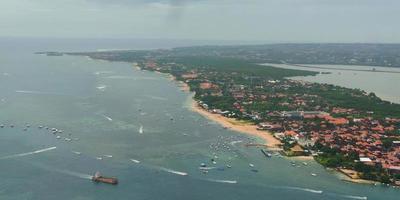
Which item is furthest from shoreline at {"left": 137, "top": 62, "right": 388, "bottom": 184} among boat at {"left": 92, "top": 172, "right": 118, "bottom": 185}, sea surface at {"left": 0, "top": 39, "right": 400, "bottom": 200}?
boat at {"left": 92, "top": 172, "right": 118, "bottom": 185}

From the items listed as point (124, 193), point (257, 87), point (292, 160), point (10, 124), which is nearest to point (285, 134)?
point (292, 160)

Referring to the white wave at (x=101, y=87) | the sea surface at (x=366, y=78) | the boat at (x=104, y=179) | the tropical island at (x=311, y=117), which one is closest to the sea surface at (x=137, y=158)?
the boat at (x=104, y=179)

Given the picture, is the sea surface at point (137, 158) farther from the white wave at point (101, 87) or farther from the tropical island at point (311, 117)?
the white wave at point (101, 87)

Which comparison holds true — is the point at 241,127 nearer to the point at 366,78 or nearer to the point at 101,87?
the point at 101,87

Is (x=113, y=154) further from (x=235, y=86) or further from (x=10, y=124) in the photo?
(x=235, y=86)

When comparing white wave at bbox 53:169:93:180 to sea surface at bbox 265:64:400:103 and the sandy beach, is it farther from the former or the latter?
sea surface at bbox 265:64:400:103

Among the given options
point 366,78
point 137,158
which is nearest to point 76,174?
point 137,158
